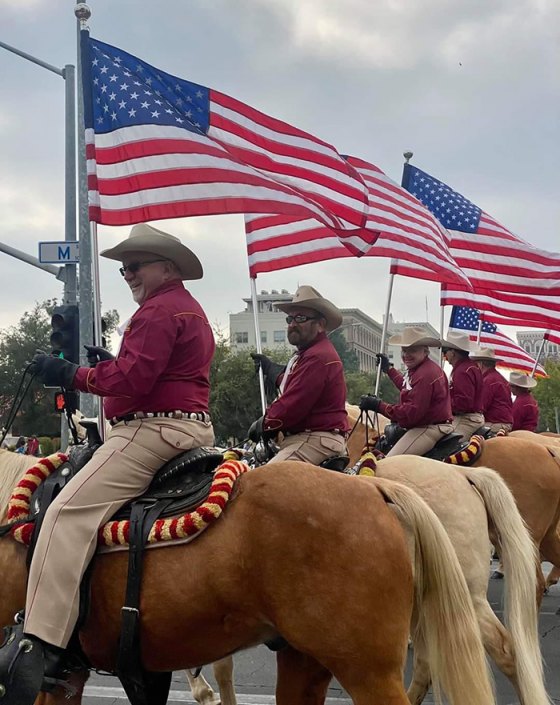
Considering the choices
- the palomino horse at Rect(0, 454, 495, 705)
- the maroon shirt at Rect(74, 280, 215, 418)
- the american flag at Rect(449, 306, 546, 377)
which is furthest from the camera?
the american flag at Rect(449, 306, 546, 377)

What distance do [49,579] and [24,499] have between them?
58 cm

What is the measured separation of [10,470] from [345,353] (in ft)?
291

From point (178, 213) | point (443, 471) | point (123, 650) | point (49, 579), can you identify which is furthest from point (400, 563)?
point (178, 213)

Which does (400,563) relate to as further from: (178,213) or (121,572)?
(178,213)

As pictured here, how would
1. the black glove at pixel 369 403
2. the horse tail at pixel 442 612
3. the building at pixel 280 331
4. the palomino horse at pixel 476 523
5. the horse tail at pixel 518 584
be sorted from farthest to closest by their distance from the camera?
the building at pixel 280 331, the black glove at pixel 369 403, the palomino horse at pixel 476 523, the horse tail at pixel 518 584, the horse tail at pixel 442 612

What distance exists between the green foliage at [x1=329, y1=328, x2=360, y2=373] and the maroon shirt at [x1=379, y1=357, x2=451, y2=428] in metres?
80.5

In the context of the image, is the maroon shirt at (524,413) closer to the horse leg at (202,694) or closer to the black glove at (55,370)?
the horse leg at (202,694)

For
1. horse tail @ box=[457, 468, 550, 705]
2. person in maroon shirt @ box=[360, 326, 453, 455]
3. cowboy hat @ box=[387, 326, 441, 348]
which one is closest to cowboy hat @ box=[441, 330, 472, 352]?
cowboy hat @ box=[387, 326, 441, 348]

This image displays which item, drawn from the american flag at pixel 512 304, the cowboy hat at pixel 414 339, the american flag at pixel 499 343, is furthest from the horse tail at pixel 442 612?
the american flag at pixel 499 343

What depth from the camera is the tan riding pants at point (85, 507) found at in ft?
11.7

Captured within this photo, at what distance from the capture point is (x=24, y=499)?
4016 millimetres

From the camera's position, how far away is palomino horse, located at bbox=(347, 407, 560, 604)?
769 cm

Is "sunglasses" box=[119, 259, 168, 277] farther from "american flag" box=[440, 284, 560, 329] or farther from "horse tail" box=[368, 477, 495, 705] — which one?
"american flag" box=[440, 284, 560, 329]

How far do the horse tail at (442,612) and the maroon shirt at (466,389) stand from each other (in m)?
5.66
